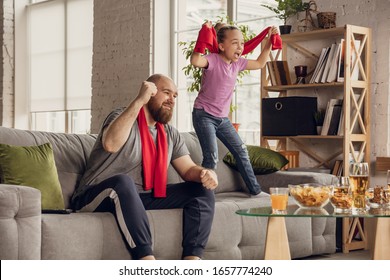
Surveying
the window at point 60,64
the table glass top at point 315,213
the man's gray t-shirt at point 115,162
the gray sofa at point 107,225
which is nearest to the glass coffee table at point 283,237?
the table glass top at point 315,213

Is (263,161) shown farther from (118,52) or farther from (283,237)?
(118,52)

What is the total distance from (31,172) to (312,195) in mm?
1338

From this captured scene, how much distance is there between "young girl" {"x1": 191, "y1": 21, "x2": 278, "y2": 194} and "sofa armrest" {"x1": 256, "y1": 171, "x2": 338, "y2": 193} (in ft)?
0.65

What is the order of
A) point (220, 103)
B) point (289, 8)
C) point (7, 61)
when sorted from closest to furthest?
1. point (220, 103)
2. point (289, 8)
3. point (7, 61)

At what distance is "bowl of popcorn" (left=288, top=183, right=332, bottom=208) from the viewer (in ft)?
9.98

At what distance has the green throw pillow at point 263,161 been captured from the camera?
4676 millimetres

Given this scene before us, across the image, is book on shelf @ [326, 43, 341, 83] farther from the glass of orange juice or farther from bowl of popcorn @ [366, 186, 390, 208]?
the glass of orange juice

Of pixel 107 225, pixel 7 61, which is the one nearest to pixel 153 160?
pixel 107 225

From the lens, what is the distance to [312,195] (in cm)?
304

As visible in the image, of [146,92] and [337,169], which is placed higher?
[146,92]

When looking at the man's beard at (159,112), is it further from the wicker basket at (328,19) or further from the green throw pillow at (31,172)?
the wicker basket at (328,19)

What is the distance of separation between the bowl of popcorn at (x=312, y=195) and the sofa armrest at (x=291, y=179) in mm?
1413

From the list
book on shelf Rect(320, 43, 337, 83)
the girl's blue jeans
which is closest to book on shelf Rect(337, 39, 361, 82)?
book on shelf Rect(320, 43, 337, 83)

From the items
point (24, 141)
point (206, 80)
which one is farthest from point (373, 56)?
point (24, 141)
